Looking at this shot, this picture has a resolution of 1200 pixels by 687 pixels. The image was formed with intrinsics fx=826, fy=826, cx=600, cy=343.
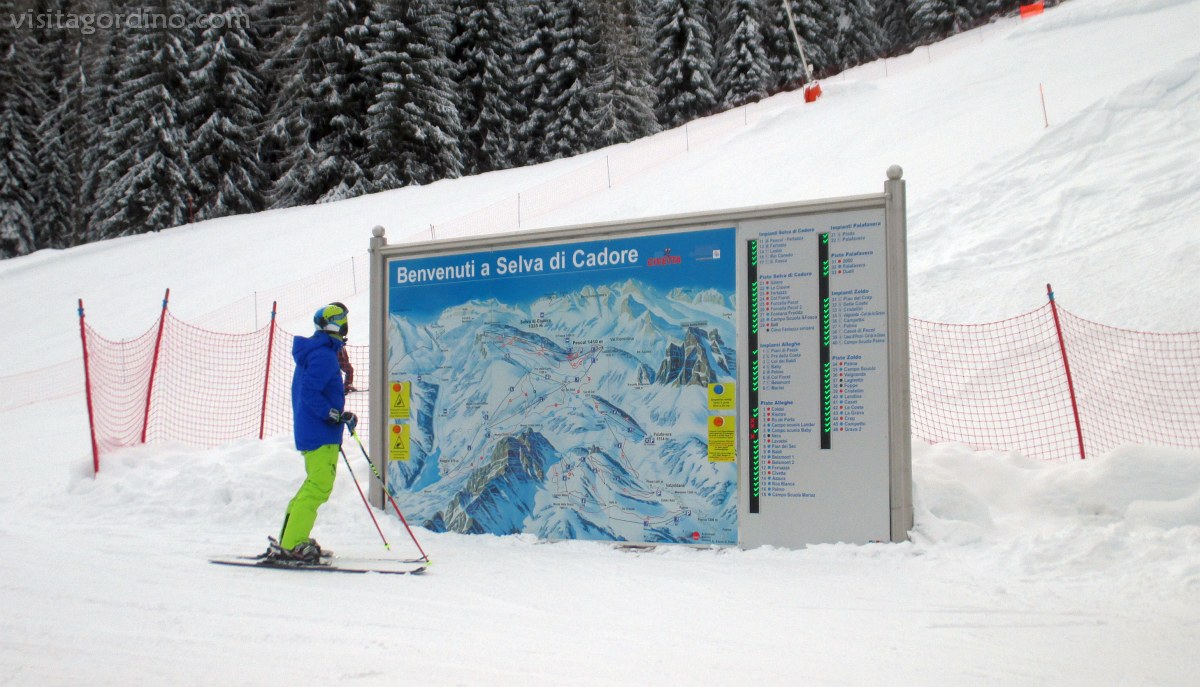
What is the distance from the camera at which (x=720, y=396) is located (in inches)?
245

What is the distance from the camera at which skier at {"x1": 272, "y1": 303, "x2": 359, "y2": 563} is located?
5785 mm

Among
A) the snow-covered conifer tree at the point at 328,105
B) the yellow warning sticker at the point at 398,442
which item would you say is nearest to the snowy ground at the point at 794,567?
the yellow warning sticker at the point at 398,442

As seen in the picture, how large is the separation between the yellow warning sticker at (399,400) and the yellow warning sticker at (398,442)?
0.09 meters

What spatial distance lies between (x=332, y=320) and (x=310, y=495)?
1.27 m

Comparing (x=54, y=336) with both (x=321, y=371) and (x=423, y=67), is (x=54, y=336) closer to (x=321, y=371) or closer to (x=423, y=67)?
(x=321, y=371)

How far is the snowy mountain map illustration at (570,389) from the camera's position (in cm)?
628

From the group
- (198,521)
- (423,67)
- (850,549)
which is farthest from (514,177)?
(850,549)

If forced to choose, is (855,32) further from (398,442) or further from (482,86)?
(398,442)

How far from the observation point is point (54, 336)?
17.8 metres

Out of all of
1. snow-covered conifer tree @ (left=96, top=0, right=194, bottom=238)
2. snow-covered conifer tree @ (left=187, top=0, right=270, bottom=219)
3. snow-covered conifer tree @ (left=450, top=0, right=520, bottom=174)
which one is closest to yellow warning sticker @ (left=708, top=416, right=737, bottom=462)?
snow-covered conifer tree @ (left=450, top=0, right=520, bottom=174)

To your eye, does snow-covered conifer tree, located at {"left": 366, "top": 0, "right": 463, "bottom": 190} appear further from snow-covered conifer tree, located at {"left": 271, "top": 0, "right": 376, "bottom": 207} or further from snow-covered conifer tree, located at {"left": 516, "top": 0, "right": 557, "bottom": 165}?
snow-covered conifer tree, located at {"left": 516, "top": 0, "right": 557, "bottom": 165}

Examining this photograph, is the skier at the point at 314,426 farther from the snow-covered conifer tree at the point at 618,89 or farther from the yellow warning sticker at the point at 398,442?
the snow-covered conifer tree at the point at 618,89

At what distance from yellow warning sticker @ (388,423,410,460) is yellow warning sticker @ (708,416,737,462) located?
2769 millimetres

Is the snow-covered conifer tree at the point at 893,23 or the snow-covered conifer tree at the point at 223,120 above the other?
the snow-covered conifer tree at the point at 893,23
